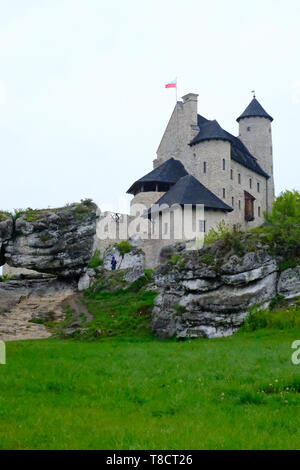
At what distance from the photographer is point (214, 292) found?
77.4 ft

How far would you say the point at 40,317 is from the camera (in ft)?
100

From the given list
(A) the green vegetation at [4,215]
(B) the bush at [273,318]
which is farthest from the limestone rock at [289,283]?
(A) the green vegetation at [4,215]

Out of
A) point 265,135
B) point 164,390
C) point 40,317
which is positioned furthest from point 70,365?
point 265,135

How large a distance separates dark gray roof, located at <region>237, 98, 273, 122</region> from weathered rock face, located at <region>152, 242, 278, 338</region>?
139 ft

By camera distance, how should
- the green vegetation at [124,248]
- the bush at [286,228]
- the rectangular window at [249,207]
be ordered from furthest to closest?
the rectangular window at [249,207] → the green vegetation at [124,248] → the bush at [286,228]

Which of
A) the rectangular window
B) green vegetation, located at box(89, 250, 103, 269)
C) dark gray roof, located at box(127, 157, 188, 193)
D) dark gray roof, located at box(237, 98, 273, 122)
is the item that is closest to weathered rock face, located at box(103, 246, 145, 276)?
green vegetation, located at box(89, 250, 103, 269)

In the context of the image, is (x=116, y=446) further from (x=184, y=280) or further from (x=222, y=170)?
(x=222, y=170)

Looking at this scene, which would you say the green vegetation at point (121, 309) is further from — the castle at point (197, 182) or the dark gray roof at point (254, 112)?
the dark gray roof at point (254, 112)

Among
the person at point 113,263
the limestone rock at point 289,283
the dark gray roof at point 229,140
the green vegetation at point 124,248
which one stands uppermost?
the dark gray roof at point 229,140

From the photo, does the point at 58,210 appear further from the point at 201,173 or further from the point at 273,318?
the point at 273,318

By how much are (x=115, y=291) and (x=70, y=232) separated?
19.4 ft

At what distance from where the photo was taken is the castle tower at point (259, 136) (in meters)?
63.9

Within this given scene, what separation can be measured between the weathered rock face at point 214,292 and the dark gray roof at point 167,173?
28.0 meters

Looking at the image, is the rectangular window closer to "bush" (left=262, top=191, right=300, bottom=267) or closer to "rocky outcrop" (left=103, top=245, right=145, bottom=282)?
"rocky outcrop" (left=103, top=245, right=145, bottom=282)
